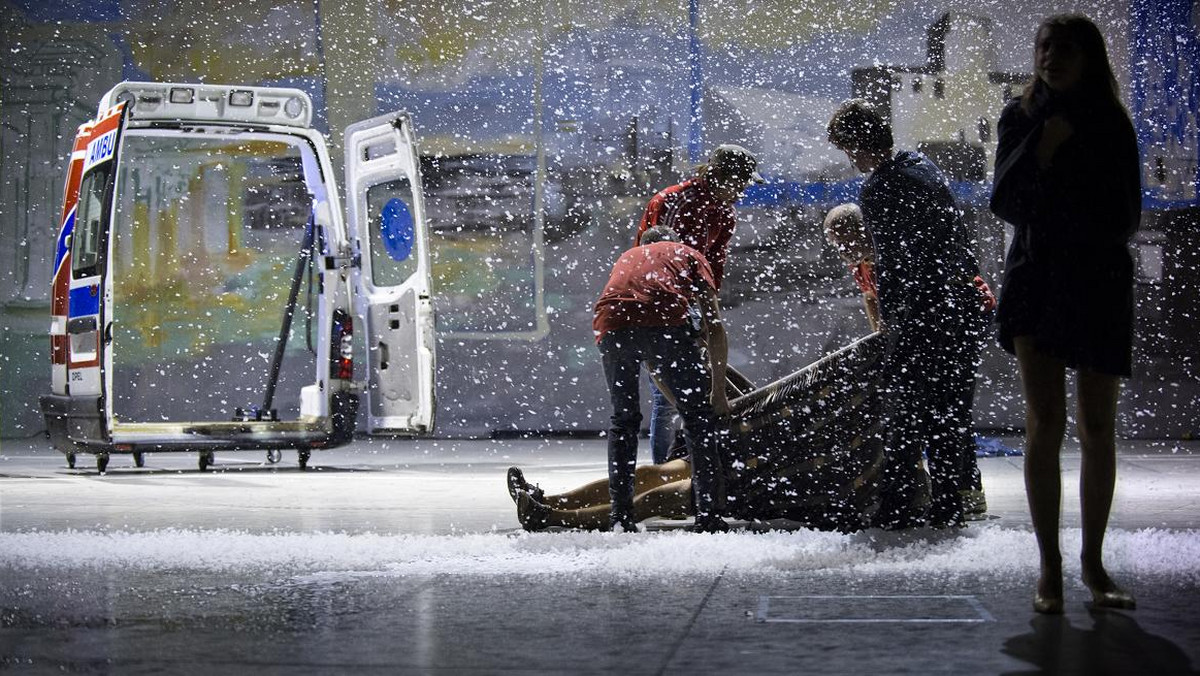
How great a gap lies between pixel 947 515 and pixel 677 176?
284 inches

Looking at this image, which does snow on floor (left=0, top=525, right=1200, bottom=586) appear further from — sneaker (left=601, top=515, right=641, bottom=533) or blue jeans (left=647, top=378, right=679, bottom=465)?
blue jeans (left=647, top=378, right=679, bottom=465)

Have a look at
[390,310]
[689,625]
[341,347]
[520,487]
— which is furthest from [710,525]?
[390,310]

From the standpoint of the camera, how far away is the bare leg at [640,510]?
5562 mm

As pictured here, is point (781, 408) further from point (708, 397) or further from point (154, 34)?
point (154, 34)

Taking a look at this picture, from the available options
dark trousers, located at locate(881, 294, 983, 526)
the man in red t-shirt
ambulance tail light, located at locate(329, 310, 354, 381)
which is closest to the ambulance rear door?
ambulance tail light, located at locate(329, 310, 354, 381)

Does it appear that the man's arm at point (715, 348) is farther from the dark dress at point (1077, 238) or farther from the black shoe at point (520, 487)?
the dark dress at point (1077, 238)

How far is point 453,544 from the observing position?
520 centimetres

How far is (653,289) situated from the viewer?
5.42 metres

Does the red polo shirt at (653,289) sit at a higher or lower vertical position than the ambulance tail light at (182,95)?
lower

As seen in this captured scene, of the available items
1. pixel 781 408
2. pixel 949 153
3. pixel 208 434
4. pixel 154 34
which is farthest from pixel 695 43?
pixel 781 408

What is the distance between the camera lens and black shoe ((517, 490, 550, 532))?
18.1 feet

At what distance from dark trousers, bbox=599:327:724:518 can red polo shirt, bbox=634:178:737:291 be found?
2.20 feet

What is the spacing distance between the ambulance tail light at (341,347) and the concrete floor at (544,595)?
7.34 ft

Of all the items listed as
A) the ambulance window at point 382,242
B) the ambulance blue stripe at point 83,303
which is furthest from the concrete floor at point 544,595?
the ambulance window at point 382,242
